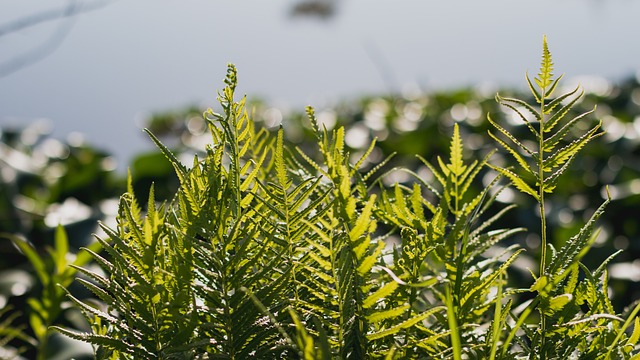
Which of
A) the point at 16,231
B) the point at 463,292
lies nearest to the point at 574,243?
the point at 463,292

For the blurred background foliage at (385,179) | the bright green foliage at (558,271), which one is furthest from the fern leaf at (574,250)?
the blurred background foliage at (385,179)

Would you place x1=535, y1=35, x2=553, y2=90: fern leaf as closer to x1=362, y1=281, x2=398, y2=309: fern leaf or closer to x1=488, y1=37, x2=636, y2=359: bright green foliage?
x1=488, y1=37, x2=636, y2=359: bright green foliage

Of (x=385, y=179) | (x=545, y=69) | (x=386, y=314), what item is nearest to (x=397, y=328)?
(x=386, y=314)

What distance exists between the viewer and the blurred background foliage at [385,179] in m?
1.13

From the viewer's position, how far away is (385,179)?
5.71ft

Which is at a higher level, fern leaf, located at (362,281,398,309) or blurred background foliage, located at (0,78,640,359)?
blurred background foliage, located at (0,78,640,359)

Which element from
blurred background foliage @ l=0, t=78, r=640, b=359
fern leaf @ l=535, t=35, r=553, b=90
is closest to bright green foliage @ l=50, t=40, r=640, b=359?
fern leaf @ l=535, t=35, r=553, b=90

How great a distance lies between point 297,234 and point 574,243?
0.39 ft

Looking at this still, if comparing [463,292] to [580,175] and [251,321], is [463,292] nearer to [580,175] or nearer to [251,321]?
[251,321]

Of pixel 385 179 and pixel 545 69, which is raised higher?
pixel 385 179

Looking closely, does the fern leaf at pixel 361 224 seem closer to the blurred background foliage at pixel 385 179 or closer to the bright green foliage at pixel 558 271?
the bright green foliage at pixel 558 271

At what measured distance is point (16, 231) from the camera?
1.20 m

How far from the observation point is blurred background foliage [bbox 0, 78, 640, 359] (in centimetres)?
113

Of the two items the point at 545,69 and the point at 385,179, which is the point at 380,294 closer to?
the point at 545,69
